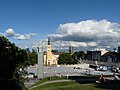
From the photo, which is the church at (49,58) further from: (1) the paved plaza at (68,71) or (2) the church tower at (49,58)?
(1) the paved plaza at (68,71)

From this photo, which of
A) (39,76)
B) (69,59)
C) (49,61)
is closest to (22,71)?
(39,76)

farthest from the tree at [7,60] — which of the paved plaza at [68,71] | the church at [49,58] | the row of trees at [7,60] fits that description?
the church at [49,58]

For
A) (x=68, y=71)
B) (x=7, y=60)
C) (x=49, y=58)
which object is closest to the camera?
(x=7, y=60)

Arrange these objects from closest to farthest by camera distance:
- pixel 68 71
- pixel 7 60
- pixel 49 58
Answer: pixel 7 60 → pixel 68 71 → pixel 49 58

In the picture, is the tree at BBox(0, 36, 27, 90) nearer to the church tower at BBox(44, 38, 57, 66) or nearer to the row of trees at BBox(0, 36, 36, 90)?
Result: the row of trees at BBox(0, 36, 36, 90)

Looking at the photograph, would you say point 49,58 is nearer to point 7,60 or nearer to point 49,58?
point 49,58

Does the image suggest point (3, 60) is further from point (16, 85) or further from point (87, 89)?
point (87, 89)

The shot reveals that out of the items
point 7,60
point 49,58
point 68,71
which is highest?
point 49,58

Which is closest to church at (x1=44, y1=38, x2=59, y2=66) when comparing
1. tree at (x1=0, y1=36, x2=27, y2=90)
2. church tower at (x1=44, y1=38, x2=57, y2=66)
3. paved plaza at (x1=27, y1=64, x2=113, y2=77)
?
church tower at (x1=44, y1=38, x2=57, y2=66)

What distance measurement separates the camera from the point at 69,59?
164 meters

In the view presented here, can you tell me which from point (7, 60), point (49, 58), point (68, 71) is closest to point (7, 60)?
point (7, 60)

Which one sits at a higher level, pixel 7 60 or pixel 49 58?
pixel 49 58

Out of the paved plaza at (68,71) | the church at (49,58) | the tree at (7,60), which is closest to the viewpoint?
the tree at (7,60)

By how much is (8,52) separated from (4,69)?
3.51 ft
